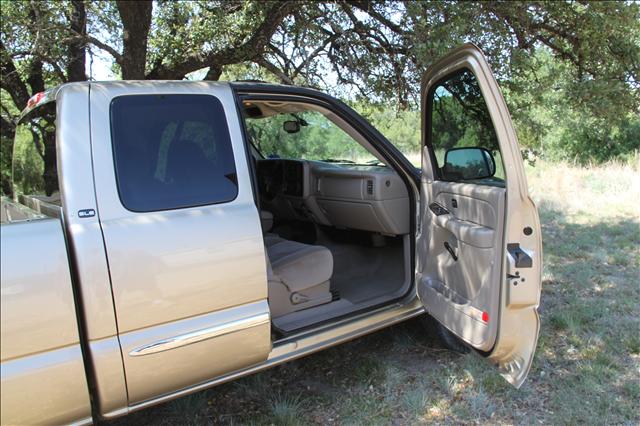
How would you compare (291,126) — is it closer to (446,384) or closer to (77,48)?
(446,384)

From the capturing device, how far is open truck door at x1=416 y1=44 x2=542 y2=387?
255 cm

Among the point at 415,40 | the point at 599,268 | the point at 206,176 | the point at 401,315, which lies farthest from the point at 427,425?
the point at 415,40

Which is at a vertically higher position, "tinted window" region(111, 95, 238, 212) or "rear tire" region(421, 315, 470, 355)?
"tinted window" region(111, 95, 238, 212)

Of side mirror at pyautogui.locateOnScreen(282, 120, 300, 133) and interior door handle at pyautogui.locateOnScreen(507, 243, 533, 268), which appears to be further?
side mirror at pyautogui.locateOnScreen(282, 120, 300, 133)

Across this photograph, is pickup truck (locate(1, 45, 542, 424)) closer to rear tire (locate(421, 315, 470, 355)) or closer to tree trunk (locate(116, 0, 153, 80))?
rear tire (locate(421, 315, 470, 355))

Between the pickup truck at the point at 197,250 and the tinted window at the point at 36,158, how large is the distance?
0.06ft

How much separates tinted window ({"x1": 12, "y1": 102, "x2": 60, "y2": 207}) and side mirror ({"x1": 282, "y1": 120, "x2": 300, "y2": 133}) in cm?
193

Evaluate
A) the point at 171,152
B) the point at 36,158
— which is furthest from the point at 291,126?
the point at 36,158

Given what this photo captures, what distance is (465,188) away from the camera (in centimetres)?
292

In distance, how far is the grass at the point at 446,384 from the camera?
293cm

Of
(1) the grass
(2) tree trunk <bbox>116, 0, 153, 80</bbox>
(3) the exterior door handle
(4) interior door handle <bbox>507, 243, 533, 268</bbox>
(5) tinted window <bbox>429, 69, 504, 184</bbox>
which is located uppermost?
(2) tree trunk <bbox>116, 0, 153, 80</bbox>

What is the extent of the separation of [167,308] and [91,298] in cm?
34

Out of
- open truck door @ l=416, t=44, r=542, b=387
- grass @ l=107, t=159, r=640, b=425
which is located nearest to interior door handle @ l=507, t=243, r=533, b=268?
open truck door @ l=416, t=44, r=542, b=387

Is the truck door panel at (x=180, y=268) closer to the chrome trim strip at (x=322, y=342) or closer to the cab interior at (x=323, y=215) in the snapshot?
the chrome trim strip at (x=322, y=342)
